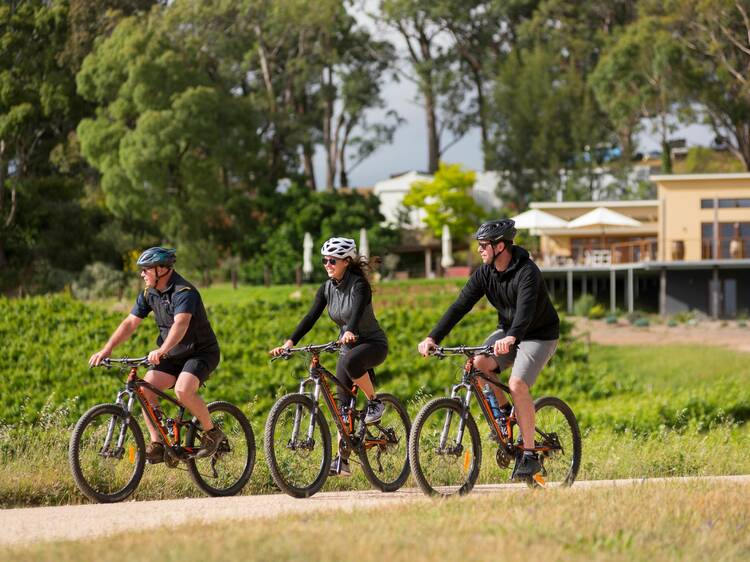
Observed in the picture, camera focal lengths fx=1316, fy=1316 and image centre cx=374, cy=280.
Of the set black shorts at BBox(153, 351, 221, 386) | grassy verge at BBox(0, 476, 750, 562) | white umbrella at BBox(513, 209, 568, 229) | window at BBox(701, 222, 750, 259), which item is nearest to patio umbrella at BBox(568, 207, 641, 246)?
white umbrella at BBox(513, 209, 568, 229)

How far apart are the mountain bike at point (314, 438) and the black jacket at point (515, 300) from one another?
0.87m

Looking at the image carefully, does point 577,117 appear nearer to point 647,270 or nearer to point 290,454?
point 647,270

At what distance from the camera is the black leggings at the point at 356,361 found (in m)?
8.98

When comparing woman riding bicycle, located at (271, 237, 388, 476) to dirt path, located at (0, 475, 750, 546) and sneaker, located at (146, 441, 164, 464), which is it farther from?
sneaker, located at (146, 441, 164, 464)

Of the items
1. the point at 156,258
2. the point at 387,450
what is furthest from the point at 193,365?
the point at 387,450

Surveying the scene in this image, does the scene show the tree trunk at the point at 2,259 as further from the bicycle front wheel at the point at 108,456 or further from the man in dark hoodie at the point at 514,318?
the man in dark hoodie at the point at 514,318

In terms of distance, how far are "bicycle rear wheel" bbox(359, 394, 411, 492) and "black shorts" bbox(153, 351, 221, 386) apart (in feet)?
3.92

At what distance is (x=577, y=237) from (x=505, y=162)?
8.28 meters

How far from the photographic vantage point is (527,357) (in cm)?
871

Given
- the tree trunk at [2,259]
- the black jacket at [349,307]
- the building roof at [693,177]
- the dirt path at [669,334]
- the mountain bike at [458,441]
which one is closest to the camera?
the mountain bike at [458,441]

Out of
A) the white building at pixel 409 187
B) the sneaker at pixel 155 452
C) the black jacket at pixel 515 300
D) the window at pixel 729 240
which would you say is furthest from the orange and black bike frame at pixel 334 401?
the white building at pixel 409 187

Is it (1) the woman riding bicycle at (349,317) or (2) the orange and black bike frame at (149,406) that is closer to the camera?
(2) the orange and black bike frame at (149,406)

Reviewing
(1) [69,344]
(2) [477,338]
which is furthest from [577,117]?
(1) [69,344]

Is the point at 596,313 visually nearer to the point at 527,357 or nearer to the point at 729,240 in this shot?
the point at 729,240
